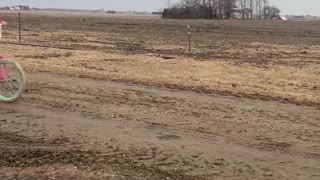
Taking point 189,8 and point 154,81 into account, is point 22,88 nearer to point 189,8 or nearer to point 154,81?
point 154,81

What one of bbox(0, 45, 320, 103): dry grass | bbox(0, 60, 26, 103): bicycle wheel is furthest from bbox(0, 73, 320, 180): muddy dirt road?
bbox(0, 45, 320, 103): dry grass

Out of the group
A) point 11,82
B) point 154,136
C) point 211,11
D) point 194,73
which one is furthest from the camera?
point 211,11

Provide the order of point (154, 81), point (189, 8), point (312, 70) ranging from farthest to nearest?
point (189, 8) < point (312, 70) < point (154, 81)

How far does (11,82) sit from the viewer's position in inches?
391

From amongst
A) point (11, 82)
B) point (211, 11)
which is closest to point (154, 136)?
point (11, 82)

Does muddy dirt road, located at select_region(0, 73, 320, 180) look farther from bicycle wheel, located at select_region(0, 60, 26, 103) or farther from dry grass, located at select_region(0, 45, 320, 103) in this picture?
dry grass, located at select_region(0, 45, 320, 103)

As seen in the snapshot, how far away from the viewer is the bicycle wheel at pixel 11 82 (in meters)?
9.85

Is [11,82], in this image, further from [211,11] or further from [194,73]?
[211,11]

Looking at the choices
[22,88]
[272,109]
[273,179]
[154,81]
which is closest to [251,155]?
[273,179]

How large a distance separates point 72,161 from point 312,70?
491 inches

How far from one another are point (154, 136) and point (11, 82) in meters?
3.70

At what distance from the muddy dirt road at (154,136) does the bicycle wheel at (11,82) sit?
0.95ft

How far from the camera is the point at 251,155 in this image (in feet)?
22.1

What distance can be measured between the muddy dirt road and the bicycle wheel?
289 mm
